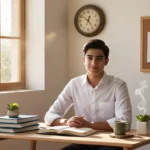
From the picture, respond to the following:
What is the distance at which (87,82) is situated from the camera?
336 centimetres

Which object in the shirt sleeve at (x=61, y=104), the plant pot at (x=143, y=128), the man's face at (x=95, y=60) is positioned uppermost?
the man's face at (x=95, y=60)

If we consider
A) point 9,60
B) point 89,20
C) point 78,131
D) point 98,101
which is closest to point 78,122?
point 78,131

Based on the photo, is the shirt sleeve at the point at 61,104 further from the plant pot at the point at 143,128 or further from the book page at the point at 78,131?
the plant pot at the point at 143,128

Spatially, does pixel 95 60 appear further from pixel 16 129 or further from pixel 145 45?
pixel 145 45

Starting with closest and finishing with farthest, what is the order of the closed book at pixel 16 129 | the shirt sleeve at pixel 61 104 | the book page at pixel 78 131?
the book page at pixel 78 131 < the closed book at pixel 16 129 < the shirt sleeve at pixel 61 104

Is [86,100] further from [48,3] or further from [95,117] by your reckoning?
[48,3]

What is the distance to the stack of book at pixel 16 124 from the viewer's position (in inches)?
117

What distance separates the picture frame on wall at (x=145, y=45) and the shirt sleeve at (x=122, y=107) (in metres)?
1.23

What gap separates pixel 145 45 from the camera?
440 cm

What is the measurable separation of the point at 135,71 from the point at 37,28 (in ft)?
3.56

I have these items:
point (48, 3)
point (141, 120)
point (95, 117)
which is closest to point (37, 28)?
point (48, 3)

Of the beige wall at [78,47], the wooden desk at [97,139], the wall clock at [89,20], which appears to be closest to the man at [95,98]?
the wooden desk at [97,139]

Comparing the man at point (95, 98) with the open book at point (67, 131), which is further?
the man at point (95, 98)

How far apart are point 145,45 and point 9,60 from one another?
1.35 m
